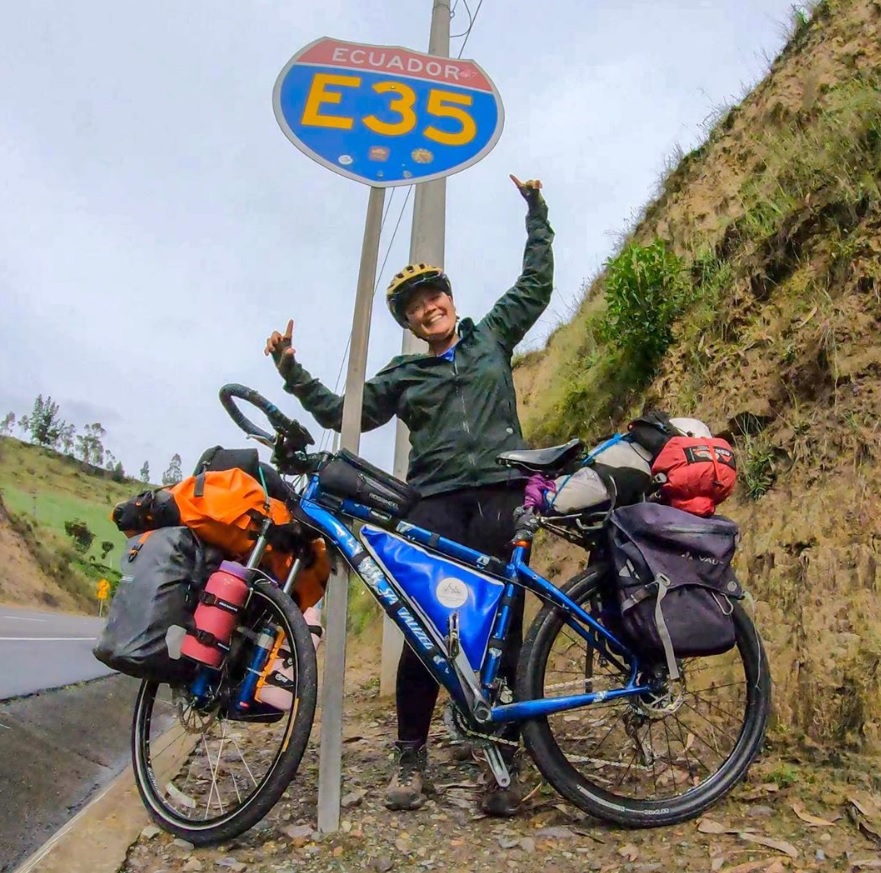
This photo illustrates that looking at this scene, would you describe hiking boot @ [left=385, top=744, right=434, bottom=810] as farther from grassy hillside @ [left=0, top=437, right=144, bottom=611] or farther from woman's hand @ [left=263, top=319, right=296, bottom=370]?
grassy hillside @ [left=0, top=437, right=144, bottom=611]

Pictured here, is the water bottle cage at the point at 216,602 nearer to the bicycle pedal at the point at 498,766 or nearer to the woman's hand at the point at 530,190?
the bicycle pedal at the point at 498,766

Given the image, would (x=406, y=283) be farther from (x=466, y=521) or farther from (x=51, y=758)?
(x=51, y=758)

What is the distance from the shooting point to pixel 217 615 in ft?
8.87

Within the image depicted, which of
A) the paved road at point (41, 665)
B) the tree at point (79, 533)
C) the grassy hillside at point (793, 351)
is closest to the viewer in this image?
the grassy hillside at point (793, 351)

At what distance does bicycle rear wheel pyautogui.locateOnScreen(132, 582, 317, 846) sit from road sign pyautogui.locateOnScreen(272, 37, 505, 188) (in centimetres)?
169

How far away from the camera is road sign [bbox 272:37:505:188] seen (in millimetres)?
2867

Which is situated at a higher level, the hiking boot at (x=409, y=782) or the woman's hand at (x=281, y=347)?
the woman's hand at (x=281, y=347)

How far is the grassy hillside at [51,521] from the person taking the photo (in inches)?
1841

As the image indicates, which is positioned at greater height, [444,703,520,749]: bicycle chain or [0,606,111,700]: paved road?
[444,703,520,749]: bicycle chain

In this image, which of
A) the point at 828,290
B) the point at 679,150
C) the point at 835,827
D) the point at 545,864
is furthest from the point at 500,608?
the point at 679,150

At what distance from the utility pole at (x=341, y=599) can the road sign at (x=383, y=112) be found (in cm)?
17

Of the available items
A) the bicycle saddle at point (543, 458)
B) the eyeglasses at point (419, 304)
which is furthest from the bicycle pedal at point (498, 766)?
the eyeglasses at point (419, 304)

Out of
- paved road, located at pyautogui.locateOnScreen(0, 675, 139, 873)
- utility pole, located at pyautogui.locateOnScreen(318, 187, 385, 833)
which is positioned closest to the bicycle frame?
utility pole, located at pyautogui.locateOnScreen(318, 187, 385, 833)

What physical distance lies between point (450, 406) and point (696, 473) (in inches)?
42.9
